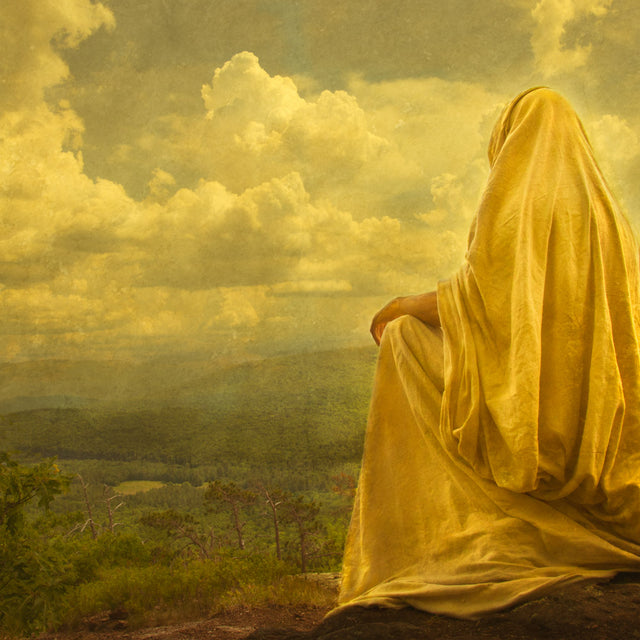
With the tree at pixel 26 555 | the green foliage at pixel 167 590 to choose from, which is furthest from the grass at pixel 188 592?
the tree at pixel 26 555

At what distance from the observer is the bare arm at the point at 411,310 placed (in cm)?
263

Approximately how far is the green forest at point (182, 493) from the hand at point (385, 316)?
69.2 inches

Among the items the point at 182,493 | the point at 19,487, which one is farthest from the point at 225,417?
the point at 19,487

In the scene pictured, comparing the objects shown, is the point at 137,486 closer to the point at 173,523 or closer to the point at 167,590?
the point at 173,523

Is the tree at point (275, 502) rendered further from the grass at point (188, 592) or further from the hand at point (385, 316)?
the hand at point (385, 316)

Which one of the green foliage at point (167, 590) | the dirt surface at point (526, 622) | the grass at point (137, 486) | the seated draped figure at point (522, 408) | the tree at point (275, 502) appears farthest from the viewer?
the grass at point (137, 486)

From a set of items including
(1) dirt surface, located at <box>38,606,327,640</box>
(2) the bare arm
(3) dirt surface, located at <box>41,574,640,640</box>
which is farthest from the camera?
(1) dirt surface, located at <box>38,606,327,640</box>

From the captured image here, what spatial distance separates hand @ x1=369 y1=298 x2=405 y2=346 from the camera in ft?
9.20

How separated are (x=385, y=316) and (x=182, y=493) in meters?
7.15

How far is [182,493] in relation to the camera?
9.22 m

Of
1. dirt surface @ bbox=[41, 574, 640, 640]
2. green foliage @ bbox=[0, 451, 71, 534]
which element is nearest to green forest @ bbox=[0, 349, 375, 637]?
green foliage @ bbox=[0, 451, 71, 534]

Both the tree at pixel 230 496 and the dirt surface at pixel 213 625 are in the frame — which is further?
the tree at pixel 230 496

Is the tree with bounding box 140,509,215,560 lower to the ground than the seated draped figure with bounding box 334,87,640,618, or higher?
lower

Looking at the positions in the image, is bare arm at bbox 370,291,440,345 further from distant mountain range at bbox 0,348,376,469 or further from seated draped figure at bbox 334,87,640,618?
distant mountain range at bbox 0,348,376,469
